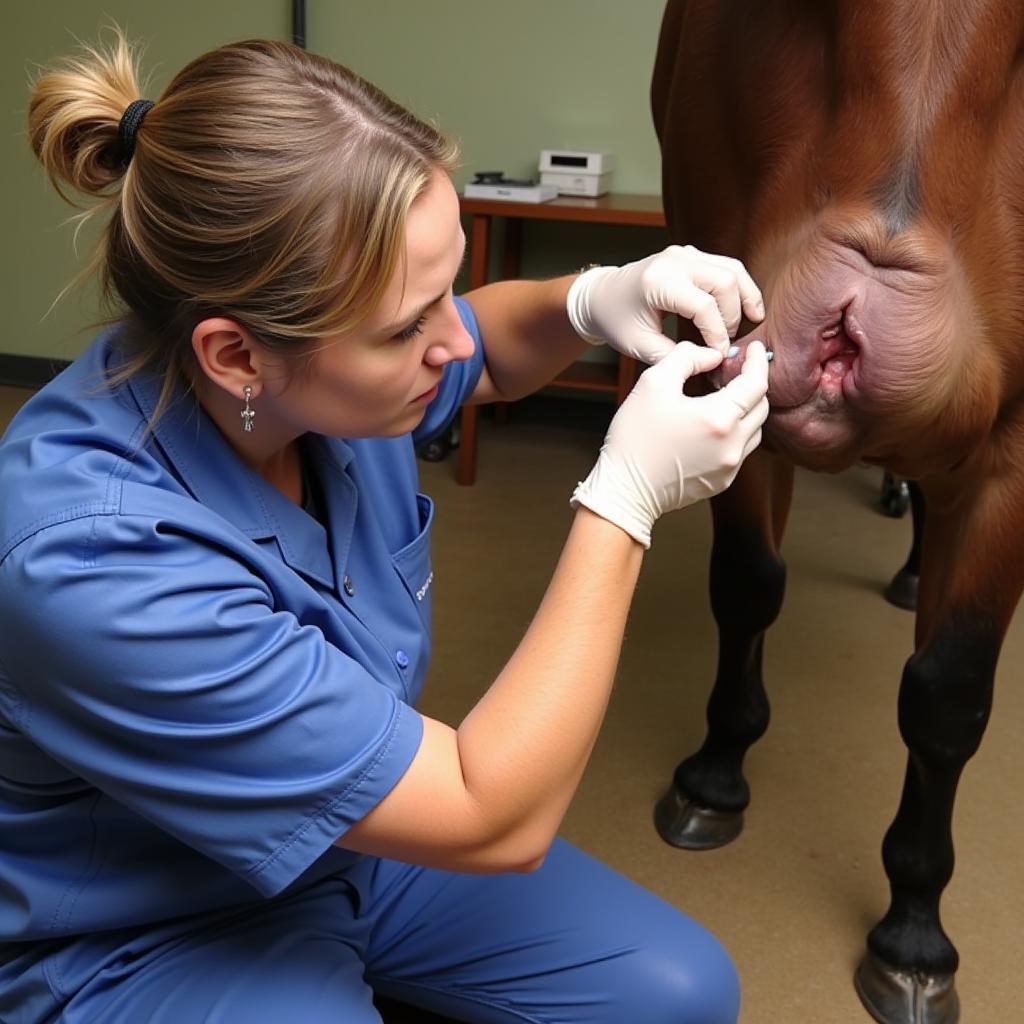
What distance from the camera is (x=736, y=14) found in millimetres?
1302

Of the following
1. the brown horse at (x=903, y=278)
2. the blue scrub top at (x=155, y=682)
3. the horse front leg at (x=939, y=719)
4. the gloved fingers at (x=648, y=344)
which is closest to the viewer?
the blue scrub top at (x=155, y=682)

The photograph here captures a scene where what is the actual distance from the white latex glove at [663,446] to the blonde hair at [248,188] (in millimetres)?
235

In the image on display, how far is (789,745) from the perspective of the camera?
1896 mm

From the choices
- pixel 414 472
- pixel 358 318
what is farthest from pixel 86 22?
pixel 358 318

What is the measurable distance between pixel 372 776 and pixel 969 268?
70 centimetres

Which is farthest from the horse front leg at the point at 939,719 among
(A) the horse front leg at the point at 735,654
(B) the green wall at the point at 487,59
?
(B) the green wall at the point at 487,59

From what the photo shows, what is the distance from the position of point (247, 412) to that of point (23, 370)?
10.8 ft

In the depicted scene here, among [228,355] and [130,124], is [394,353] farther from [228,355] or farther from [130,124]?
[130,124]

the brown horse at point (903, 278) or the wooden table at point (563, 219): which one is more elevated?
the brown horse at point (903, 278)

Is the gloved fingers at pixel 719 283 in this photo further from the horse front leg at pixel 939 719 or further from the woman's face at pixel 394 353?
the horse front leg at pixel 939 719

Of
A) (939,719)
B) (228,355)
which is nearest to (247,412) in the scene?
(228,355)

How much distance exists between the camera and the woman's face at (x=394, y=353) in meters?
0.89

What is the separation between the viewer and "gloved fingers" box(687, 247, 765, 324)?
1.10 m

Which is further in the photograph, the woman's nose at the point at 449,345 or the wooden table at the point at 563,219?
the wooden table at the point at 563,219
